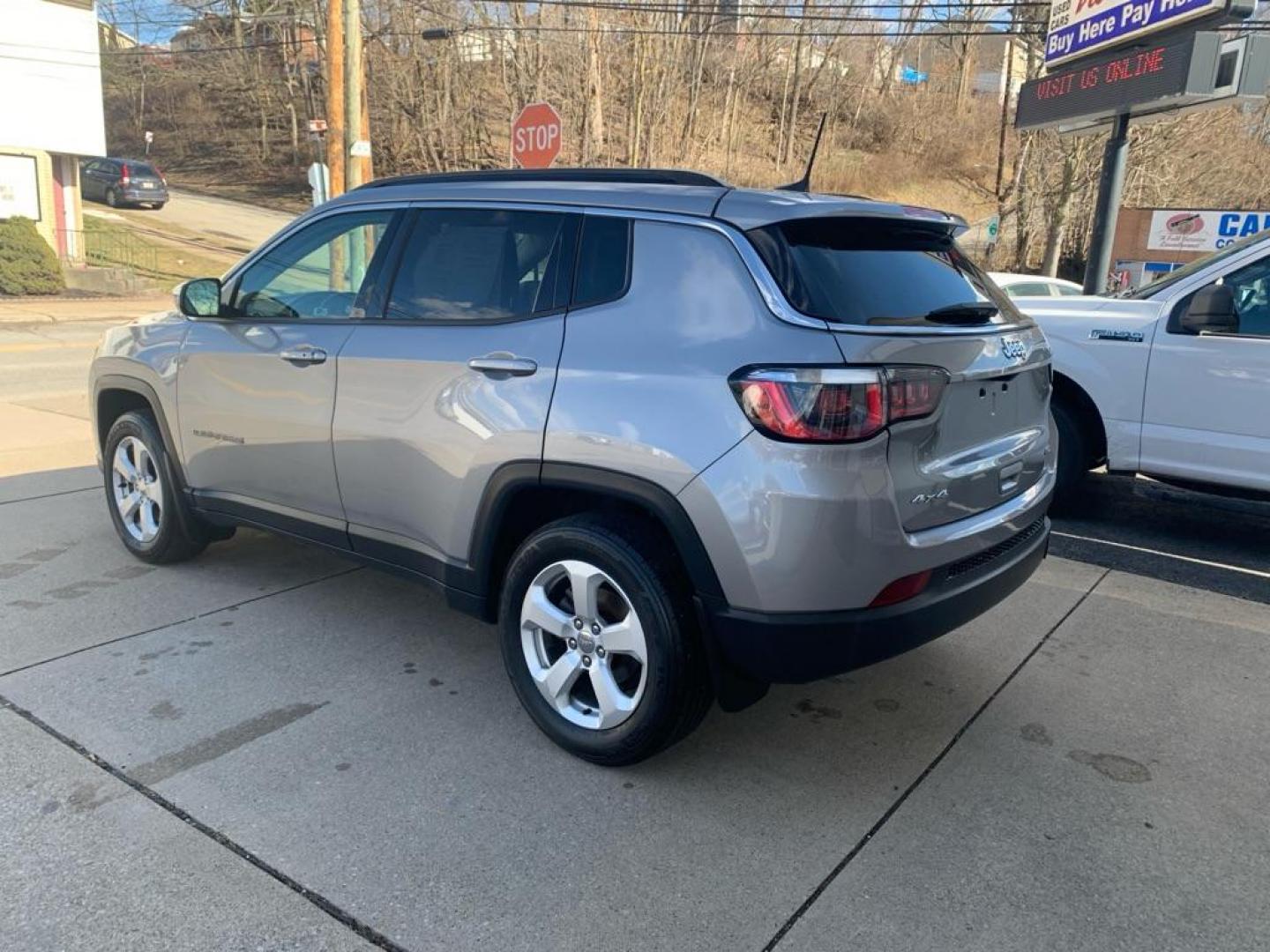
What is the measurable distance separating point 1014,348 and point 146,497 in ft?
13.4

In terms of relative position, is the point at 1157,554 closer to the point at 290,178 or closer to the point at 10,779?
the point at 10,779

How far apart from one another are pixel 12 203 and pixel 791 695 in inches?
971

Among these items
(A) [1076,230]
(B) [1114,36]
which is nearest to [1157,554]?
(B) [1114,36]

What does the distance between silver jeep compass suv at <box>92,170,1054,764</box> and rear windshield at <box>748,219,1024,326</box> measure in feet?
0.04

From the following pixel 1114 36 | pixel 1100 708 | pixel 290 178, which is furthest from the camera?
pixel 290 178

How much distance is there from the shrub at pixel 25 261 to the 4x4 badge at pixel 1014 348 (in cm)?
2164

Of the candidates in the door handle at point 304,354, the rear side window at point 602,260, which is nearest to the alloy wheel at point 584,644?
the rear side window at point 602,260

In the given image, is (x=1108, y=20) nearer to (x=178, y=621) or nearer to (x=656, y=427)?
(x=656, y=427)

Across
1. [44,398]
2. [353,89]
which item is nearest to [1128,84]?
[353,89]

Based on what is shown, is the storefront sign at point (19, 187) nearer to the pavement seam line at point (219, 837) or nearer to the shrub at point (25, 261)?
the shrub at point (25, 261)

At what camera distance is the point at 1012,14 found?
3494 centimetres

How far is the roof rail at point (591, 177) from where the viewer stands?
3.38 m

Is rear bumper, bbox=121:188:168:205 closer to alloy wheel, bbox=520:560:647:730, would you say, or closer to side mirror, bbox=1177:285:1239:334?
side mirror, bbox=1177:285:1239:334

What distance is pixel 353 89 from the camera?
16.3 meters
